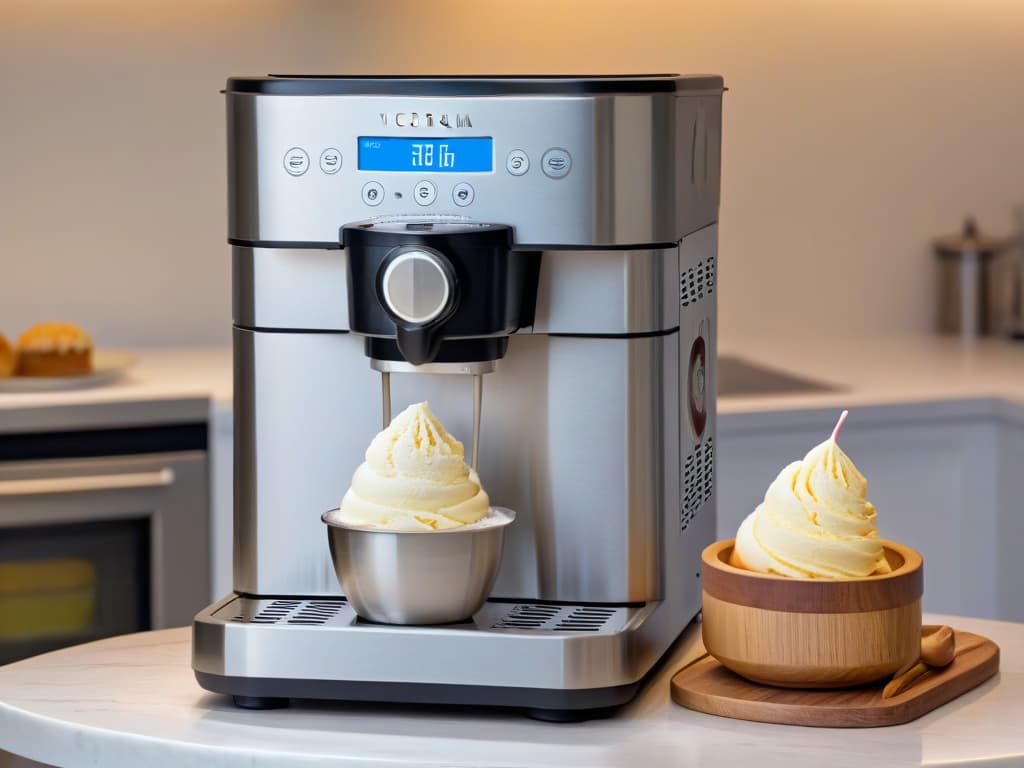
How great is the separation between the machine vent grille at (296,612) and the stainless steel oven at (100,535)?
1.22 meters

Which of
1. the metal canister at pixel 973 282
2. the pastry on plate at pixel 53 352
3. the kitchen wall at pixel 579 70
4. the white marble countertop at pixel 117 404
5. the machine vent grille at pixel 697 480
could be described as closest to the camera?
the machine vent grille at pixel 697 480

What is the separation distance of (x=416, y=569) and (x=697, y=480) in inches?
11.2

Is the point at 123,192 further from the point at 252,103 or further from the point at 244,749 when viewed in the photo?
the point at 244,749

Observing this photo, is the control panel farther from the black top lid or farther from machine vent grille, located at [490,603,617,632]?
machine vent grille, located at [490,603,617,632]

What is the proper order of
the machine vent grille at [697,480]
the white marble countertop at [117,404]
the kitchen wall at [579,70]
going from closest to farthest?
1. the machine vent grille at [697,480]
2. the white marble countertop at [117,404]
3. the kitchen wall at [579,70]

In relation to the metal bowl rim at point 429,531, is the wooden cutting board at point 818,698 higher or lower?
lower

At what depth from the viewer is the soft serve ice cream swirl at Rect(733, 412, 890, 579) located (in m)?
0.96

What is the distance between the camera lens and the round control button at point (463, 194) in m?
1.04

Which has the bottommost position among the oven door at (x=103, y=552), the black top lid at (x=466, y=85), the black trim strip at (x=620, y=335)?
the oven door at (x=103, y=552)

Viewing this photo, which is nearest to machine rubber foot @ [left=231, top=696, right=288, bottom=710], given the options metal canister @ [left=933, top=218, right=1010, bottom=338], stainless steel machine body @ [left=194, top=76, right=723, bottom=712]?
stainless steel machine body @ [left=194, top=76, right=723, bottom=712]

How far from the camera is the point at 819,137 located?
3.00 meters

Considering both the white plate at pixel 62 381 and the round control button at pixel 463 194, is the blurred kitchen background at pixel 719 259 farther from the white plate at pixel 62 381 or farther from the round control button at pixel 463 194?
the round control button at pixel 463 194

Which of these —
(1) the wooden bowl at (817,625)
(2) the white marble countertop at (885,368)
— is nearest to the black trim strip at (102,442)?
(2) the white marble countertop at (885,368)

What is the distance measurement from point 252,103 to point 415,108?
0.11m
